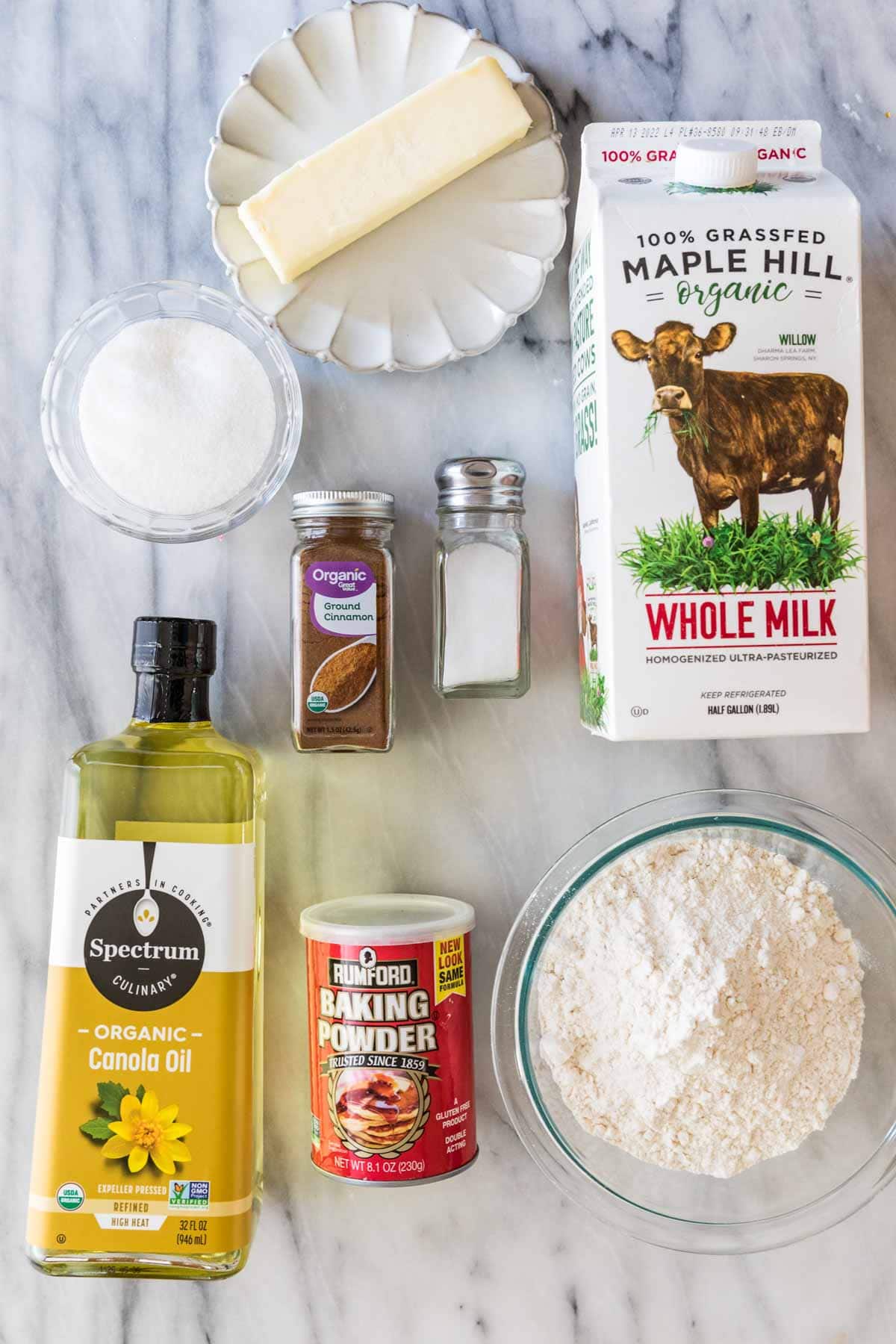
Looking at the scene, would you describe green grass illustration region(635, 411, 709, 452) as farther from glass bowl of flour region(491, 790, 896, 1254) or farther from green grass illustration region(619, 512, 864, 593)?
glass bowl of flour region(491, 790, 896, 1254)

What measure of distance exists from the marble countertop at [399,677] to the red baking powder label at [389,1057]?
0.12 m

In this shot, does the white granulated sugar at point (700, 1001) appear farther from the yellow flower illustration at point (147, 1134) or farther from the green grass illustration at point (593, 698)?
the yellow flower illustration at point (147, 1134)

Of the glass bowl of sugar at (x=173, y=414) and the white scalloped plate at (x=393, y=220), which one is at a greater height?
the white scalloped plate at (x=393, y=220)

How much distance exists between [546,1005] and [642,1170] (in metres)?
0.19

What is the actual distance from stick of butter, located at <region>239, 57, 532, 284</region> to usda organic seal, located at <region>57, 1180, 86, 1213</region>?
80cm

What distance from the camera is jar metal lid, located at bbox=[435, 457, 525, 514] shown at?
888 millimetres

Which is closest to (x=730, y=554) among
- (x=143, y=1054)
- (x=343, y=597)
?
(x=343, y=597)

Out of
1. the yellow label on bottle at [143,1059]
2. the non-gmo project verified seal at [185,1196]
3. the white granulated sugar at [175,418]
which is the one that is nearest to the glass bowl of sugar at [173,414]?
the white granulated sugar at [175,418]

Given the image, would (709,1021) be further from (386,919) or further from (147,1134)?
(147,1134)

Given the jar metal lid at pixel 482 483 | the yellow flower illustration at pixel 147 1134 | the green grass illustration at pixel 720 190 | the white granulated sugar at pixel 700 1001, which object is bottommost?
the yellow flower illustration at pixel 147 1134

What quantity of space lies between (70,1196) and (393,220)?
89cm

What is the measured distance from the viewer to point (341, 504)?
0.88 meters

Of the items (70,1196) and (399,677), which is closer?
(70,1196)

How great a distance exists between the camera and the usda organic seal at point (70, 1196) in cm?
85
